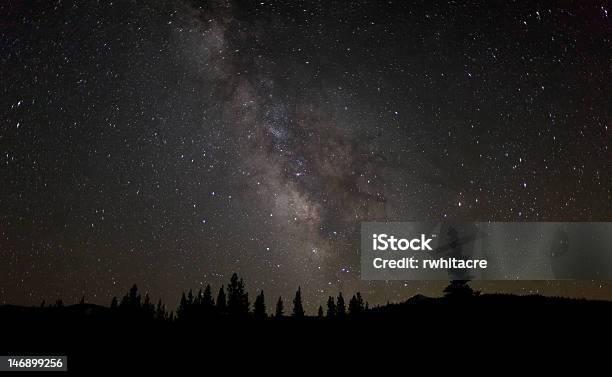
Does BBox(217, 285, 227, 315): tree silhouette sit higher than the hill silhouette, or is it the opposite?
BBox(217, 285, 227, 315): tree silhouette

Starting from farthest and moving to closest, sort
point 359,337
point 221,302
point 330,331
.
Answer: point 221,302
point 330,331
point 359,337

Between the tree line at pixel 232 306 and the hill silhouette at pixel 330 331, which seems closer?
the hill silhouette at pixel 330 331

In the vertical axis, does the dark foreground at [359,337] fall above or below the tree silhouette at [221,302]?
below

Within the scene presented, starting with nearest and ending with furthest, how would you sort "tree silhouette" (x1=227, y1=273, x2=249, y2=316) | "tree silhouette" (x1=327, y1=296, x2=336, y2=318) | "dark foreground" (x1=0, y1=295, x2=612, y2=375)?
"dark foreground" (x1=0, y1=295, x2=612, y2=375) → "tree silhouette" (x1=227, y1=273, x2=249, y2=316) → "tree silhouette" (x1=327, y1=296, x2=336, y2=318)

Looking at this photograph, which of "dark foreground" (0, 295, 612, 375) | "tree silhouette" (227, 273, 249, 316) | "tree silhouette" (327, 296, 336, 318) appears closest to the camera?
"dark foreground" (0, 295, 612, 375)

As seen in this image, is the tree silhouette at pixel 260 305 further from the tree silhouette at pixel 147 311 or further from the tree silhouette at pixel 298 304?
the tree silhouette at pixel 147 311

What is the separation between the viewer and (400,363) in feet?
116

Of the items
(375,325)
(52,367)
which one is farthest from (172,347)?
(375,325)

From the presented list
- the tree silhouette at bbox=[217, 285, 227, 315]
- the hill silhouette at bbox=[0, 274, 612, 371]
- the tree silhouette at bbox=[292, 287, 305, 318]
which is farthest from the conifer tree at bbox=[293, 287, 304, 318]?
the hill silhouette at bbox=[0, 274, 612, 371]

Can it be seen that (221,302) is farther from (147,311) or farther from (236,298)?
(147,311)

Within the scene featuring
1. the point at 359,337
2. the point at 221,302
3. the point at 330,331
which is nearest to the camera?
the point at 359,337

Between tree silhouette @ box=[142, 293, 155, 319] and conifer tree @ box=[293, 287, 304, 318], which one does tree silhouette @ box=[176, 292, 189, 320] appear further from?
conifer tree @ box=[293, 287, 304, 318]

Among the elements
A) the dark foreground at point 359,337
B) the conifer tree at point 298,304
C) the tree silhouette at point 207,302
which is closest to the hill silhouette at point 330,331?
the dark foreground at point 359,337

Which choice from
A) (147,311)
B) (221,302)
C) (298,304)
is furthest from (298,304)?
(147,311)
